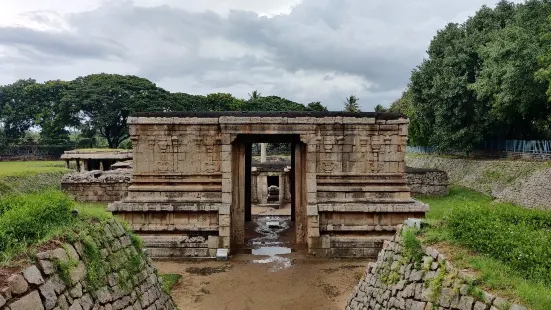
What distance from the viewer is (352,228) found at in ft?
49.3

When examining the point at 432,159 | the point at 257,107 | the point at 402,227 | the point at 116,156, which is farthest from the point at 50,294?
the point at 257,107

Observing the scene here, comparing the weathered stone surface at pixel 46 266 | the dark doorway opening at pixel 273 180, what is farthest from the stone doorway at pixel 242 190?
the dark doorway opening at pixel 273 180

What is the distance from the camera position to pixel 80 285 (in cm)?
600

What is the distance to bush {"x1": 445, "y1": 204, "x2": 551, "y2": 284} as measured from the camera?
6.03 meters

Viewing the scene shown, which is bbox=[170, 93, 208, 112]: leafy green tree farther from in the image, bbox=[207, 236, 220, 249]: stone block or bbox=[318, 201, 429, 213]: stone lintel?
bbox=[318, 201, 429, 213]: stone lintel

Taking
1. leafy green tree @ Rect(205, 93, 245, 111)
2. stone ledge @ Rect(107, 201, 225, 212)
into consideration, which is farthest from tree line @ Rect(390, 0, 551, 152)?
leafy green tree @ Rect(205, 93, 245, 111)

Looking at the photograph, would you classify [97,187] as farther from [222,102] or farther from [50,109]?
[222,102]

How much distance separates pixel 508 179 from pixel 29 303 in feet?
84.3

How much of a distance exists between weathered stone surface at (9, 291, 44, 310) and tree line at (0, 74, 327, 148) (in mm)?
41496

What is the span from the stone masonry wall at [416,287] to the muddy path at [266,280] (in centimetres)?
170

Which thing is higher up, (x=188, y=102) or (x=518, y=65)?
(x=188, y=102)

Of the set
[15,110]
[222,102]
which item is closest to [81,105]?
[15,110]

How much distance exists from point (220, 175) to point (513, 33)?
1706cm

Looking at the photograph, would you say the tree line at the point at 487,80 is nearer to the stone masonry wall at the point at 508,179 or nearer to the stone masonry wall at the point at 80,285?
the stone masonry wall at the point at 508,179
